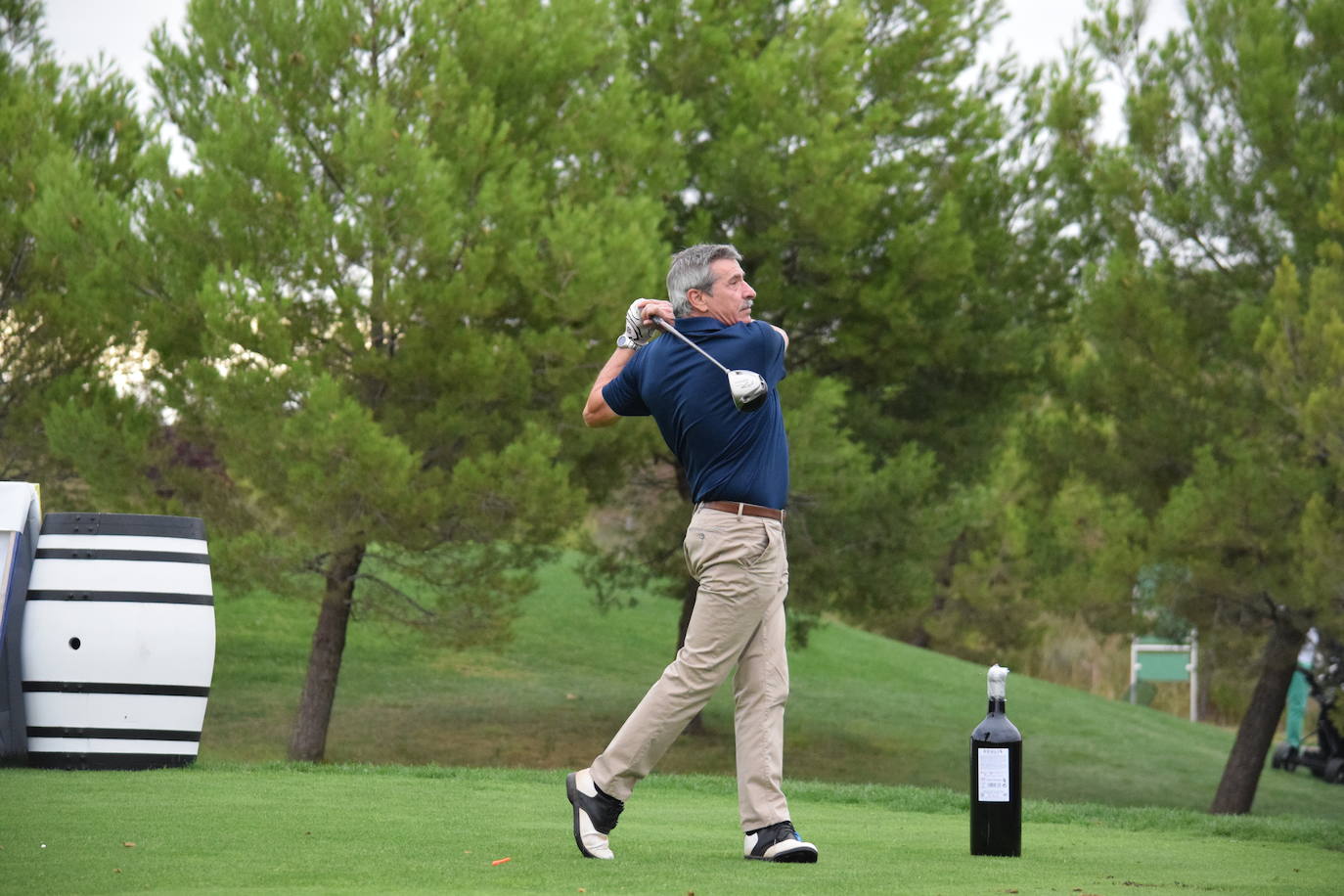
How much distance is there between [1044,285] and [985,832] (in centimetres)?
1216

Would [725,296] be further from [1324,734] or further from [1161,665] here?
[1161,665]

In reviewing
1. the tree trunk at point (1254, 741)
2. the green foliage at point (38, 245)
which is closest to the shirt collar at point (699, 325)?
the green foliage at point (38, 245)

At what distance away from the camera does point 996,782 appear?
4.66 meters

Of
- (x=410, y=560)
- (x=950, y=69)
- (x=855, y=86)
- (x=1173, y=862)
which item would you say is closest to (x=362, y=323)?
(x=410, y=560)

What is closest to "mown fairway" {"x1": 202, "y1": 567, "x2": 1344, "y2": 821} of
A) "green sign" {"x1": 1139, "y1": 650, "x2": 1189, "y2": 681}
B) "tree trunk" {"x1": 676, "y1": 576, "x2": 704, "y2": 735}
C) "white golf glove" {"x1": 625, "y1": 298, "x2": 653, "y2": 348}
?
"tree trunk" {"x1": 676, "y1": 576, "x2": 704, "y2": 735}

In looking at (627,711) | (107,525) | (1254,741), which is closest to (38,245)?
(107,525)

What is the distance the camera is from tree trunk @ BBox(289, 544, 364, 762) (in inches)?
485

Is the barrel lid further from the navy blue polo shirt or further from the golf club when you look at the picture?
the golf club

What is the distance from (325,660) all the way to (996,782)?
29.5 ft

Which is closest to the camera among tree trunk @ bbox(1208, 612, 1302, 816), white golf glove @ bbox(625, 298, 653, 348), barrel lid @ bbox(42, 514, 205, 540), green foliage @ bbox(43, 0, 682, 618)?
white golf glove @ bbox(625, 298, 653, 348)

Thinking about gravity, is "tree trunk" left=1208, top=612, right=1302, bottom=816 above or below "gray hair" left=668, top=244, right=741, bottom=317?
below

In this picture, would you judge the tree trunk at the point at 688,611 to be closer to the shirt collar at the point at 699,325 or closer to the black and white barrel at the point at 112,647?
the black and white barrel at the point at 112,647

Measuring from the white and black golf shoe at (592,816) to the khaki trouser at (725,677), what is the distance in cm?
3

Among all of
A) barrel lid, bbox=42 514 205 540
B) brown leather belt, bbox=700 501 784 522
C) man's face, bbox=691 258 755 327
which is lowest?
barrel lid, bbox=42 514 205 540
